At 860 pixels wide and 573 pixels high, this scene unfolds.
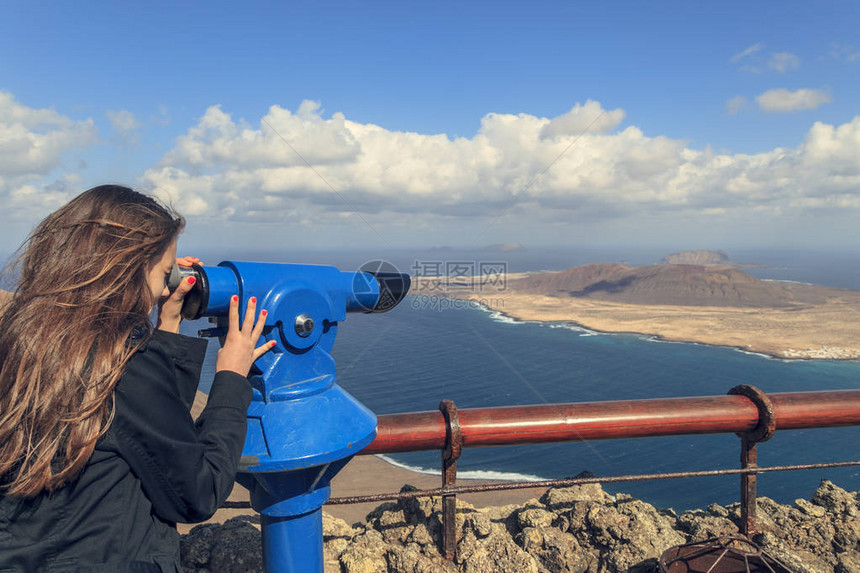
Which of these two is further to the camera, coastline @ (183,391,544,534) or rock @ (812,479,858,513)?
coastline @ (183,391,544,534)

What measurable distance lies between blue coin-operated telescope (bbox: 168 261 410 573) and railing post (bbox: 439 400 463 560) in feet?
1.78

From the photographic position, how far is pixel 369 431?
5.59 ft

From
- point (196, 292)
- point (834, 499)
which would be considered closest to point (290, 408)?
point (196, 292)

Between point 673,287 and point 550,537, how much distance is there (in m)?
119

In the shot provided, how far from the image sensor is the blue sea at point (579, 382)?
3569 centimetres

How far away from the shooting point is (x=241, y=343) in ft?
4.97

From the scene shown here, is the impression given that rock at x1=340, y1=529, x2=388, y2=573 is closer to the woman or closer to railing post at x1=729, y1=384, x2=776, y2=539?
the woman

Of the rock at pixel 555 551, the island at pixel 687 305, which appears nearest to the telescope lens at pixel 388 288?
the rock at pixel 555 551

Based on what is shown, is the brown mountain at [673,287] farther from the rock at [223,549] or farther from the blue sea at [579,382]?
the rock at [223,549]

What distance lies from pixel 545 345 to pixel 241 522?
68.1 m

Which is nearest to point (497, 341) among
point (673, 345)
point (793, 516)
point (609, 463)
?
point (673, 345)

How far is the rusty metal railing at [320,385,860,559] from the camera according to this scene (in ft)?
7.20

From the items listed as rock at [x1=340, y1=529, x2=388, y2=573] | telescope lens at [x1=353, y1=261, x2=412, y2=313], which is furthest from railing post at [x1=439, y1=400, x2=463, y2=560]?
telescope lens at [x1=353, y1=261, x2=412, y2=313]

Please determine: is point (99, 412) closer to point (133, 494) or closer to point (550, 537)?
point (133, 494)
